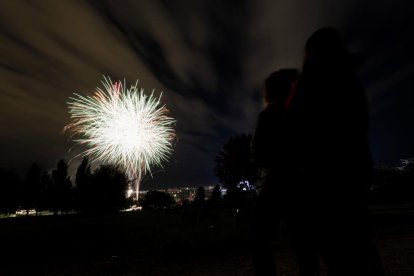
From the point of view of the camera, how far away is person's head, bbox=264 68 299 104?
3.18 metres

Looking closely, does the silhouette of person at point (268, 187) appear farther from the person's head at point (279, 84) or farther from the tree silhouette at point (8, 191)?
the tree silhouette at point (8, 191)

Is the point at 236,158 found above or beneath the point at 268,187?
above

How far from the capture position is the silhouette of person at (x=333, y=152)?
7.00 feet

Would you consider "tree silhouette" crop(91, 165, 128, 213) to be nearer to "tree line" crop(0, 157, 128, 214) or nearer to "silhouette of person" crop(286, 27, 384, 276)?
"tree line" crop(0, 157, 128, 214)

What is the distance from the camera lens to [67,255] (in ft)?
32.5

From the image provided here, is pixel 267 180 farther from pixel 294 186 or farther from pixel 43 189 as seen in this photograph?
pixel 43 189

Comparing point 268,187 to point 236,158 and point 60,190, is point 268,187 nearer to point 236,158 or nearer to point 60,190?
point 236,158

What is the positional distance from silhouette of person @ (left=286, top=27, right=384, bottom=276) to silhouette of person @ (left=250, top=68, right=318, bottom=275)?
1.11 ft

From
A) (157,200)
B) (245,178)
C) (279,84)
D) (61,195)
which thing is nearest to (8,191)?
(61,195)

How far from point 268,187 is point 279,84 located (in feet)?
3.61

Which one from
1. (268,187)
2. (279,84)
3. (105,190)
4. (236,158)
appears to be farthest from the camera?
(236,158)

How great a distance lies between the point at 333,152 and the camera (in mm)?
2207

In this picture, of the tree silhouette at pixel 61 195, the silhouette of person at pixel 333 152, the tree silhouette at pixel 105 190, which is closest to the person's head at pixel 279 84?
the silhouette of person at pixel 333 152

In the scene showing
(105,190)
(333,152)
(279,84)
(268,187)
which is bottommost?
(268,187)
